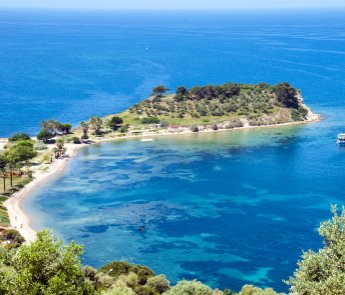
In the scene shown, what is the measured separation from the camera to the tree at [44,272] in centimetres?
2722

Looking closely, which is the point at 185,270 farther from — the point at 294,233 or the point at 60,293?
the point at 60,293

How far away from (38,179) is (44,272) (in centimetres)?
7883

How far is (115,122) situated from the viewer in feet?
471

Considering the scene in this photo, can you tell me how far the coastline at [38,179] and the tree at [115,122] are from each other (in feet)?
20.6

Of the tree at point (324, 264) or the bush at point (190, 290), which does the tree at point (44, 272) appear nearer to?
the tree at point (324, 264)

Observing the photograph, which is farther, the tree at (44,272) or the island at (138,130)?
the island at (138,130)

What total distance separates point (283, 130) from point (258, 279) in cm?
8332

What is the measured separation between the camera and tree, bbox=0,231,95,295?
27.2 meters

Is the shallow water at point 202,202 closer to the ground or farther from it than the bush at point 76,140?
closer to the ground

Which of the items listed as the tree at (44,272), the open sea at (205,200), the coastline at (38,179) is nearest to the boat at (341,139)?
the open sea at (205,200)

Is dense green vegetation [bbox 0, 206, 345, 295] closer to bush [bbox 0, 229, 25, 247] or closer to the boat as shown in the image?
bush [bbox 0, 229, 25, 247]

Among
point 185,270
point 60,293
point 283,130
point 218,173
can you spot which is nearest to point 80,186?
point 218,173

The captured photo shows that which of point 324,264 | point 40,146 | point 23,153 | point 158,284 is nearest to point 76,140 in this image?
point 40,146

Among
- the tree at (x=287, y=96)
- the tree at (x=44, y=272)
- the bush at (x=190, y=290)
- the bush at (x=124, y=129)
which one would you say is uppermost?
the tree at (x=44, y=272)
